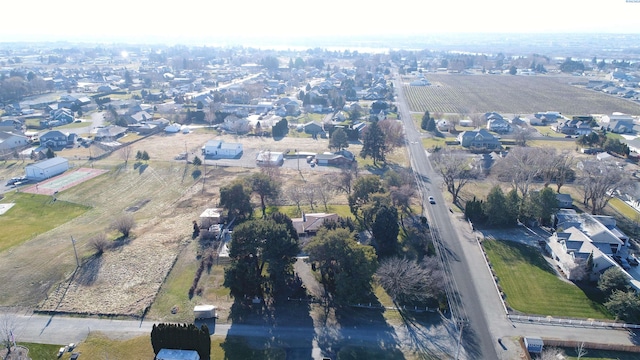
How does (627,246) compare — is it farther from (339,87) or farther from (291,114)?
(339,87)

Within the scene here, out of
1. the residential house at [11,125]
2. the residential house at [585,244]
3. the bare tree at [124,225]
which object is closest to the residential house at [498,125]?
the residential house at [585,244]

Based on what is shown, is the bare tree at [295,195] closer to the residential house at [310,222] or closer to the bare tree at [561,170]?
the residential house at [310,222]

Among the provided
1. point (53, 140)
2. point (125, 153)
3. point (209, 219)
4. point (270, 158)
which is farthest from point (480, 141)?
point (53, 140)

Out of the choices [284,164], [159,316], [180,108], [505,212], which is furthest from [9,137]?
[505,212]

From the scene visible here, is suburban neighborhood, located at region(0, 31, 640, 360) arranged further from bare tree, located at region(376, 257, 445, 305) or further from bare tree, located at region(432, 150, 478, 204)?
bare tree, located at region(432, 150, 478, 204)

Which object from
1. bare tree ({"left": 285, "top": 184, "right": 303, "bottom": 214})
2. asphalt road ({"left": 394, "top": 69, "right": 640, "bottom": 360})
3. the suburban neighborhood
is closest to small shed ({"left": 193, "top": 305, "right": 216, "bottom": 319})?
the suburban neighborhood
